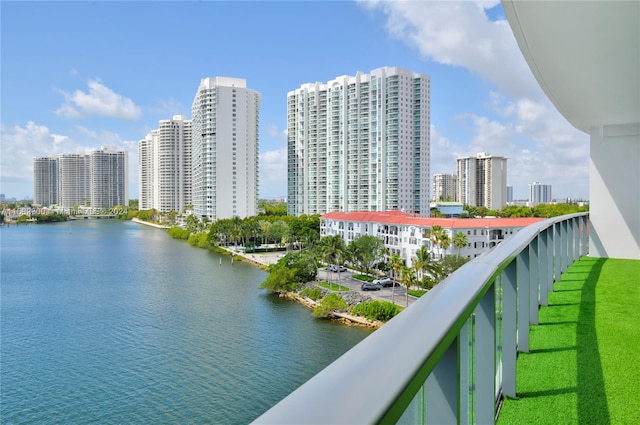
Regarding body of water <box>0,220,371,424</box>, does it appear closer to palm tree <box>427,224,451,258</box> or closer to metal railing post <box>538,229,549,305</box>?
palm tree <box>427,224,451,258</box>

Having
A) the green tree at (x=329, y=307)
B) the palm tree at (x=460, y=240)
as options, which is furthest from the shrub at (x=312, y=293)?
the palm tree at (x=460, y=240)

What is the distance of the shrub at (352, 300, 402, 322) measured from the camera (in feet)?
52.6

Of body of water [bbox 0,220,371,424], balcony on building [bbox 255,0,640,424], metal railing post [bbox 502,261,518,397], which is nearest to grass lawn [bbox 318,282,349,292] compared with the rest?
body of water [bbox 0,220,371,424]

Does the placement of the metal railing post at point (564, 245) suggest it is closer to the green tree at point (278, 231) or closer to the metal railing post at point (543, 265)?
the metal railing post at point (543, 265)

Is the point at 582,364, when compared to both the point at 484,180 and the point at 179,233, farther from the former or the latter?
the point at 484,180

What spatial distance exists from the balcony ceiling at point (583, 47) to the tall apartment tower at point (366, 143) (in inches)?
1295

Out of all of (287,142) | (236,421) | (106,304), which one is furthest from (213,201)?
(236,421)

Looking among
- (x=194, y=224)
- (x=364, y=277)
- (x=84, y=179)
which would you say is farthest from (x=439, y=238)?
(x=84, y=179)

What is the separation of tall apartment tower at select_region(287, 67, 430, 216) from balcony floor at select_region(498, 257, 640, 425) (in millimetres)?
34175

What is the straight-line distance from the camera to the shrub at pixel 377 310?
16031mm

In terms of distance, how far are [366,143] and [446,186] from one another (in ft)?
120

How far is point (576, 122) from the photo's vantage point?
5.48 meters

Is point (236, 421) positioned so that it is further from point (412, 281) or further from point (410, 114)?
point (410, 114)

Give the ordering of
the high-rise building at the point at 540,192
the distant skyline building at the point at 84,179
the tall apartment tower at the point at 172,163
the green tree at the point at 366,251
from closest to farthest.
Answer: the green tree at the point at 366,251 < the tall apartment tower at the point at 172,163 < the distant skyline building at the point at 84,179 < the high-rise building at the point at 540,192
